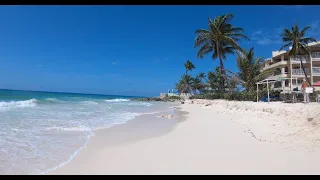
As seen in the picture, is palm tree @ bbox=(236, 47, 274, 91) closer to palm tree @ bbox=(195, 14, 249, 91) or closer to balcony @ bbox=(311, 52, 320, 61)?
palm tree @ bbox=(195, 14, 249, 91)

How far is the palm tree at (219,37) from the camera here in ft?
86.8

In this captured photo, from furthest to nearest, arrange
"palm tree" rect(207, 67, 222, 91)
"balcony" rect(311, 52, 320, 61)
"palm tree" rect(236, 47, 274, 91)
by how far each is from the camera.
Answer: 1. "palm tree" rect(207, 67, 222, 91)
2. "balcony" rect(311, 52, 320, 61)
3. "palm tree" rect(236, 47, 274, 91)

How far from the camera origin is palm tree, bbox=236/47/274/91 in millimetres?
25250

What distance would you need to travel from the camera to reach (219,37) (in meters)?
26.5

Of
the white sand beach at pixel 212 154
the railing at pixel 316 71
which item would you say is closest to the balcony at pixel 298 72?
the railing at pixel 316 71

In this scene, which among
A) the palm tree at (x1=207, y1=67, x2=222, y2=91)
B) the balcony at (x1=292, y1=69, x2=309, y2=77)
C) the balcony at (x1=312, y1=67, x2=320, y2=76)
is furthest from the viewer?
the palm tree at (x1=207, y1=67, x2=222, y2=91)

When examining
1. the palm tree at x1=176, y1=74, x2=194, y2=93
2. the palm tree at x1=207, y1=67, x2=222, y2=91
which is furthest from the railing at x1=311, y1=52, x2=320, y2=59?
the palm tree at x1=176, y1=74, x2=194, y2=93

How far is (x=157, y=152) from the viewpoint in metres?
4.39

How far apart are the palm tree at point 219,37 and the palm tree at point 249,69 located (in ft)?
4.70

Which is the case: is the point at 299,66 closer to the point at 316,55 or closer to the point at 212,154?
Answer: the point at 316,55

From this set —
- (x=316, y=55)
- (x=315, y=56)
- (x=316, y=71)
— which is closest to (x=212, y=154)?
(x=316, y=71)

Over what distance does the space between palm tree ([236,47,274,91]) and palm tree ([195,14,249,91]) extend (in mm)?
1432

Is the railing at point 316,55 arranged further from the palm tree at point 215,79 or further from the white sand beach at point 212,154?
the white sand beach at point 212,154
